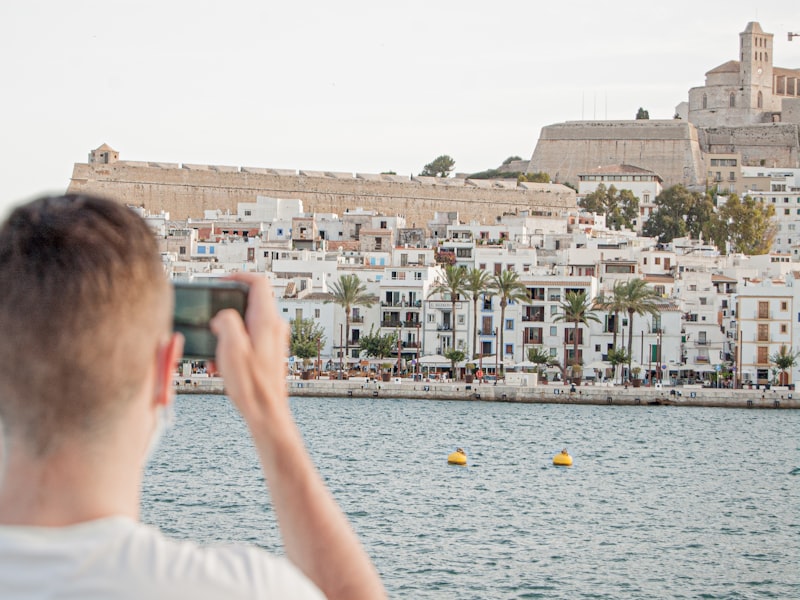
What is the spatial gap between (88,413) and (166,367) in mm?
121

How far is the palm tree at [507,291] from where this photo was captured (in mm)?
45469

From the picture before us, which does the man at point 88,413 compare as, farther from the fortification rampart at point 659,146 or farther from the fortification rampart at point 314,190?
the fortification rampart at point 659,146

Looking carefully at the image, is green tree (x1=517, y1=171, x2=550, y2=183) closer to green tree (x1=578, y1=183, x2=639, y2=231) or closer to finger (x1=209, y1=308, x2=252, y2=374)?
green tree (x1=578, y1=183, x2=639, y2=231)

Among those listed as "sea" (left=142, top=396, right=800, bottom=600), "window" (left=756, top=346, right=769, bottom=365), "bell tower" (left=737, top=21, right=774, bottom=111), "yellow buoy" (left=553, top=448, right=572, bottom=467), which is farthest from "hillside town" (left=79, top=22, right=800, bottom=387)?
"yellow buoy" (left=553, top=448, right=572, bottom=467)

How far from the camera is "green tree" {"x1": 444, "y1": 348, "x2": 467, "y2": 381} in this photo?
1805 inches

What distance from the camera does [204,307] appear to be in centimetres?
189

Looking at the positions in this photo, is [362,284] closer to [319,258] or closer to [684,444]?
[319,258]

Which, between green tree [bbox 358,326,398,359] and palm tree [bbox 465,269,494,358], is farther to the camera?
green tree [bbox 358,326,398,359]

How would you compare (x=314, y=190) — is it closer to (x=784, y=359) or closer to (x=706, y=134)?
(x=706, y=134)

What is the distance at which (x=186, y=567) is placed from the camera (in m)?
1.52

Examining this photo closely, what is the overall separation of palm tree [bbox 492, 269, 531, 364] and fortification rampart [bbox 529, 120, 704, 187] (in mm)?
44743

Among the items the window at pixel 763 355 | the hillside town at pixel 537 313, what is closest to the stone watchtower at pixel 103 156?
the hillside town at pixel 537 313

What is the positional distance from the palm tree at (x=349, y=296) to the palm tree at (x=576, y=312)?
19.1 ft

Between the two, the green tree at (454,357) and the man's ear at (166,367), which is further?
the green tree at (454,357)
